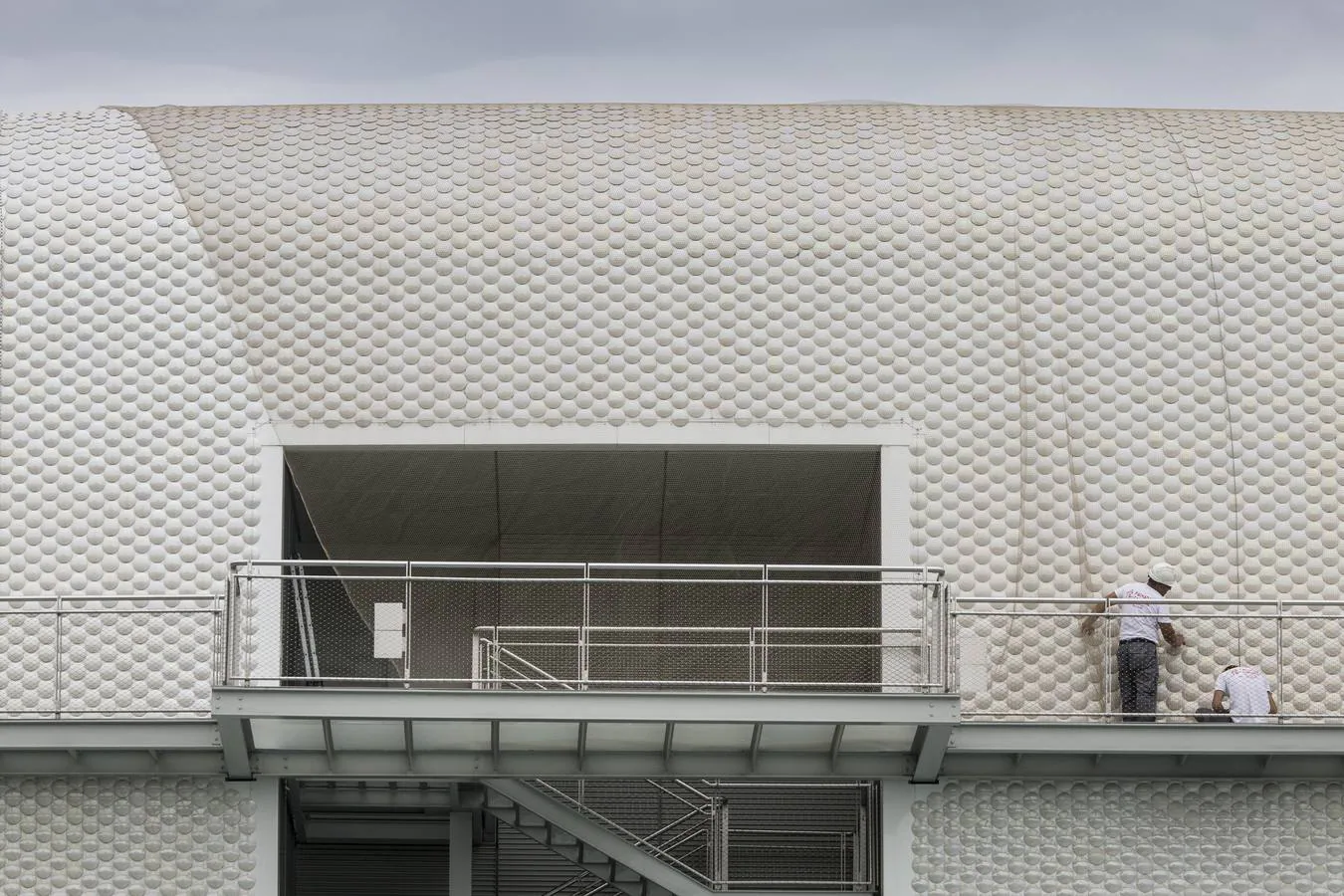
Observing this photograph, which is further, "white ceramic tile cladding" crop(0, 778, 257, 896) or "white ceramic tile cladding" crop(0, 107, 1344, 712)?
"white ceramic tile cladding" crop(0, 107, 1344, 712)

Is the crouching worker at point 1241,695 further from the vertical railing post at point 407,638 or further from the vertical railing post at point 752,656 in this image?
the vertical railing post at point 407,638

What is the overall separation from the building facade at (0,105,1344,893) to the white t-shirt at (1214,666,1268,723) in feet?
1.90

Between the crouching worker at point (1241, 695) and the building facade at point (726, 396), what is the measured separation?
0.56 meters

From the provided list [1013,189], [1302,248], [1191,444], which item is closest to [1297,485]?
[1191,444]

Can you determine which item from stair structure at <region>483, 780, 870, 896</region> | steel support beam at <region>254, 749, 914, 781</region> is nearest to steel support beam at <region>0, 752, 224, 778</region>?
steel support beam at <region>254, 749, 914, 781</region>

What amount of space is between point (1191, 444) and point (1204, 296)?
133cm

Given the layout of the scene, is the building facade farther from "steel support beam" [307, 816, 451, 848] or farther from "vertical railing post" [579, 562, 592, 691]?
"steel support beam" [307, 816, 451, 848]

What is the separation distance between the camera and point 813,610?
1708 centimetres

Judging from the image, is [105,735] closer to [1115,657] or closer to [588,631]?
[588,631]

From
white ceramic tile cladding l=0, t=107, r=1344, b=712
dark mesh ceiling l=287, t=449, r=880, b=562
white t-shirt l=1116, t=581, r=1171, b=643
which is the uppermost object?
white ceramic tile cladding l=0, t=107, r=1344, b=712

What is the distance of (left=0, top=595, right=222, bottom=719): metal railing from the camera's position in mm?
17969

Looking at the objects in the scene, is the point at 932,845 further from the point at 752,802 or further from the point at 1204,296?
the point at 1204,296

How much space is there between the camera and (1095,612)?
17.6m

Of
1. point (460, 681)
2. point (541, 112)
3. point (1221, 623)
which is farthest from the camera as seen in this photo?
point (541, 112)
